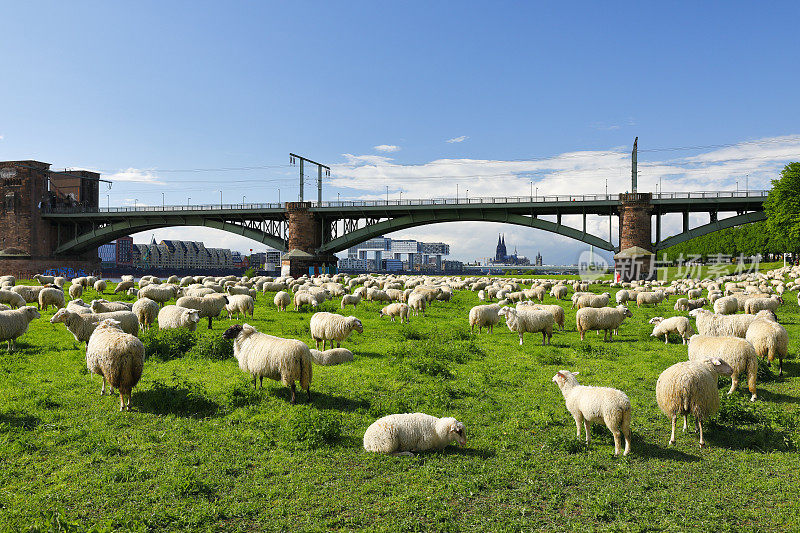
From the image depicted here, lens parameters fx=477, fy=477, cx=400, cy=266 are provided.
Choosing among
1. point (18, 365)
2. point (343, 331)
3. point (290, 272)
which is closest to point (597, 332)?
point (343, 331)

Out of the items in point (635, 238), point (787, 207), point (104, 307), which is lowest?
point (104, 307)

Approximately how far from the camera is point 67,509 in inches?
249

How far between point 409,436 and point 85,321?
13147mm

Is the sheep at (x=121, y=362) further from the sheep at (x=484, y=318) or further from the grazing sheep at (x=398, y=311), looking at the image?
the grazing sheep at (x=398, y=311)

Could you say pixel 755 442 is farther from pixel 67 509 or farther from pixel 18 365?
pixel 18 365

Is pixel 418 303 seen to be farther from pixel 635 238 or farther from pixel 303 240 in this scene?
pixel 303 240

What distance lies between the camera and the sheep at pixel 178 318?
18.6 metres

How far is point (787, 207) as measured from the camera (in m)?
55.9

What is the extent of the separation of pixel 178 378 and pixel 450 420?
7.63 metres

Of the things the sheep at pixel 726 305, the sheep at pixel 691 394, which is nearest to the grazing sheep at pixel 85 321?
the sheep at pixel 691 394

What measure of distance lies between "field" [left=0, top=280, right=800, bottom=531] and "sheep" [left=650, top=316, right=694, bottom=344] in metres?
4.68

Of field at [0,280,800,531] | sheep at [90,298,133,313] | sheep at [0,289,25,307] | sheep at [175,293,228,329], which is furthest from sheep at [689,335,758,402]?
sheep at [0,289,25,307]

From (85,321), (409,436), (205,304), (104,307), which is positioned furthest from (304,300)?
(409,436)

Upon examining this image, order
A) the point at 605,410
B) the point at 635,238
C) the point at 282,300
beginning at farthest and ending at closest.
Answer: the point at 635,238
the point at 282,300
the point at 605,410
